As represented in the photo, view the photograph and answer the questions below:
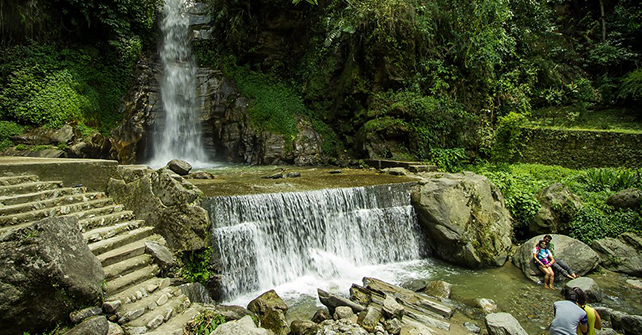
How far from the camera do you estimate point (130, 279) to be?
4395 millimetres

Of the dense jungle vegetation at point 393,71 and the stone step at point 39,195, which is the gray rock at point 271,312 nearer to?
the stone step at point 39,195

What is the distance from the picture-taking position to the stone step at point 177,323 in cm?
367

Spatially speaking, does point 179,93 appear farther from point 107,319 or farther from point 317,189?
point 107,319

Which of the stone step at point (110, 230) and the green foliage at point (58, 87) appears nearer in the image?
the stone step at point (110, 230)

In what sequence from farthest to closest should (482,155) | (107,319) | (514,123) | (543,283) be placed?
(482,155) < (514,123) < (543,283) < (107,319)

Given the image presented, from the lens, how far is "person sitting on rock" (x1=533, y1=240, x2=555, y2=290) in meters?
6.90

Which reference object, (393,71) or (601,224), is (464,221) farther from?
(393,71)

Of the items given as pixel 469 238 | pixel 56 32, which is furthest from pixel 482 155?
pixel 56 32

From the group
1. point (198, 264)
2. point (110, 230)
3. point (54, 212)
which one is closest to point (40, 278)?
point (110, 230)

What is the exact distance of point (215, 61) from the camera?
52.9ft

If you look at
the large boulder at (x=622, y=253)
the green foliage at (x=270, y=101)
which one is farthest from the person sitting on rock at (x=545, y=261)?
the green foliage at (x=270, y=101)

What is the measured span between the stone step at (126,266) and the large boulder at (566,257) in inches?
305

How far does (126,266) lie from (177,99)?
11.7 meters

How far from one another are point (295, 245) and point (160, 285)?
317cm
